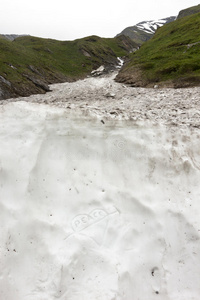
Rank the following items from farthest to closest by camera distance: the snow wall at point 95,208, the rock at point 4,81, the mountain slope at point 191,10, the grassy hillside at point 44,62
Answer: the mountain slope at point 191,10 < the grassy hillside at point 44,62 < the rock at point 4,81 < the snow wall at point 95,208

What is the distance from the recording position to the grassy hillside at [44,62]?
25.4 meters

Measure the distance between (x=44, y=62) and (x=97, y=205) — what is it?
48.4m

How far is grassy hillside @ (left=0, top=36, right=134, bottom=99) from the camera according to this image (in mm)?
25383

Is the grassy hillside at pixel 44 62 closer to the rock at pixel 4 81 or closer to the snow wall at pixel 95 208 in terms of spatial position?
the rock at pixel 4 81

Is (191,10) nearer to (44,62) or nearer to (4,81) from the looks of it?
(44,62)

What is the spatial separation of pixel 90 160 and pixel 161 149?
8.82 feet

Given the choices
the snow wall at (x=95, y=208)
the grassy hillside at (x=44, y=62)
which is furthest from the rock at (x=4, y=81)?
the snow wall at (x=95, y=208)

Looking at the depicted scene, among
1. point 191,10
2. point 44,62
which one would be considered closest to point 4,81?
point 44,62

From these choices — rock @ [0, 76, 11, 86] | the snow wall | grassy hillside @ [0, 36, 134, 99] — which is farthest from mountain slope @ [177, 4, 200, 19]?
the snow wall

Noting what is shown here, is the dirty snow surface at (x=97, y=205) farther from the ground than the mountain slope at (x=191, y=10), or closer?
closer

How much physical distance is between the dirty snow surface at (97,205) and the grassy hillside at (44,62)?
18428 mm

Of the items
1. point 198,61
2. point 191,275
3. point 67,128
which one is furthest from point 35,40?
point 191,275

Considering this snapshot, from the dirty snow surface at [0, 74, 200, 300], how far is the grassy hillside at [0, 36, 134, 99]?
60.5 ft

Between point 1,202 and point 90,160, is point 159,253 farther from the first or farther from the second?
point 1,202
